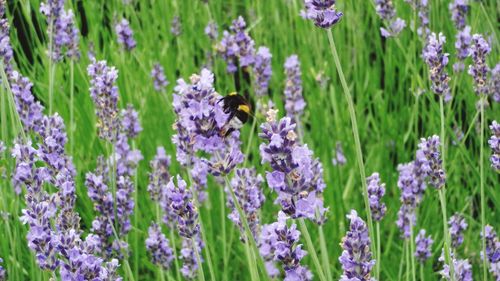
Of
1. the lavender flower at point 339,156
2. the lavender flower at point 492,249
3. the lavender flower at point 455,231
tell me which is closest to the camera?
the lavender flower at point 492,249

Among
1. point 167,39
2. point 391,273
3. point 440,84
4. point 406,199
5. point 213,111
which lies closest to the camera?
point 213,111

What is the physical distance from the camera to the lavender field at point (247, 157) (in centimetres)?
157

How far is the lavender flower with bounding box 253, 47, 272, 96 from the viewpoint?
3010 mm

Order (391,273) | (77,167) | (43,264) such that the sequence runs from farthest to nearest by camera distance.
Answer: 1. (77,167)
2. (391,273)
3. (43,264)

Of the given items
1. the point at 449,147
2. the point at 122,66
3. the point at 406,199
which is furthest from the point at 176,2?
the point at 406,199

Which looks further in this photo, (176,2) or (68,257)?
(176,2)

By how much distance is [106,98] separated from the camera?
233cm

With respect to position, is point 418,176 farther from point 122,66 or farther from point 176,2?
point 176,2

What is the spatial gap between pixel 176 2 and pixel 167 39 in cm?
20

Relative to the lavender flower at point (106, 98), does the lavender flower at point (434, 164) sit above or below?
below

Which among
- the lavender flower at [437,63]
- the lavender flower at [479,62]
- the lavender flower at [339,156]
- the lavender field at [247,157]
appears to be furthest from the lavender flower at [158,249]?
the lavender flower at [339,156]

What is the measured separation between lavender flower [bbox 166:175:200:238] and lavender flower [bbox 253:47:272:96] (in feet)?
4.42

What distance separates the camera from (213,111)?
1.48 metres

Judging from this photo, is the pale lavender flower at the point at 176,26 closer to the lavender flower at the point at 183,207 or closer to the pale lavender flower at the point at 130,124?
the pale lavender flower at the point at 130,124
